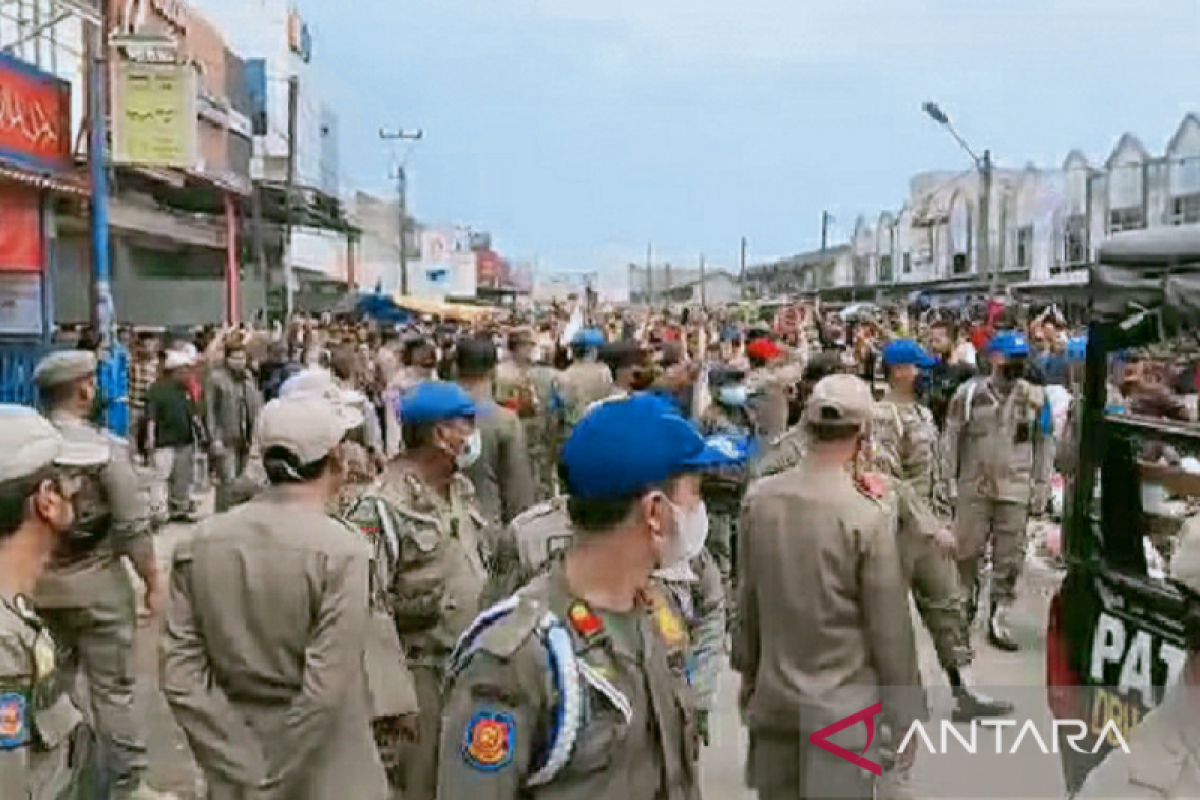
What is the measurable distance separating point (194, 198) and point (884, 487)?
102 ft

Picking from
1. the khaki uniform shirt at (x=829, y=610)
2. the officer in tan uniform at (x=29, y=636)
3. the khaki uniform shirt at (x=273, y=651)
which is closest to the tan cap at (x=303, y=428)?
the khaki uniform shirt at (x=273, y=651)

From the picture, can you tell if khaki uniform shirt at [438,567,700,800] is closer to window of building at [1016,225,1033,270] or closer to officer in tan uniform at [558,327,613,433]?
officer in tan uniform at [558,327,613,433]

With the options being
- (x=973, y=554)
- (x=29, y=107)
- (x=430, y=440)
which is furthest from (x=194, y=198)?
(x=430, y=440)

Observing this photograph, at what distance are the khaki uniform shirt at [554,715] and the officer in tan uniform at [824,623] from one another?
6.04 ft

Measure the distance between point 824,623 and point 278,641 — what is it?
155cm

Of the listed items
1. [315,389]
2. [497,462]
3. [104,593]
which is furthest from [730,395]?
[315,389]

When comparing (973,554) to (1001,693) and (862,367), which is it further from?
(862,367)

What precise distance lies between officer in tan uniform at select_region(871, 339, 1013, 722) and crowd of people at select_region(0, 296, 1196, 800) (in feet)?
0.05

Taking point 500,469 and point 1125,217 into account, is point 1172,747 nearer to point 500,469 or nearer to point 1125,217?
point 500,469

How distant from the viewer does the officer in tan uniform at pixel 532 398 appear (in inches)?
431

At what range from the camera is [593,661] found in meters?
2.74

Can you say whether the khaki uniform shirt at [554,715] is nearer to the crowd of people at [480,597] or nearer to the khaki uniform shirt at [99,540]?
the crowd of people at [480,597]

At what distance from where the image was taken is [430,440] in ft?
17.1

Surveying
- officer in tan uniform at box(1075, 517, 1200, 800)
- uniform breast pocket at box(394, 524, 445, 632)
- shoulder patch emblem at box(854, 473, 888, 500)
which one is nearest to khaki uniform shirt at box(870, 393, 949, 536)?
shoulder patch emblem at box(854, 473, 888, 500)
